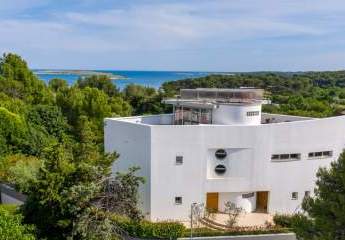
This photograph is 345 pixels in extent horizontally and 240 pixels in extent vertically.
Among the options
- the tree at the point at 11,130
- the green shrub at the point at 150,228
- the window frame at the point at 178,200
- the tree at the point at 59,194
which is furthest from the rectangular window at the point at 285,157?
the tree at the point at 11,130

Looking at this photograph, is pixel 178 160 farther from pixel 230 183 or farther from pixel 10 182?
pixel 10 182

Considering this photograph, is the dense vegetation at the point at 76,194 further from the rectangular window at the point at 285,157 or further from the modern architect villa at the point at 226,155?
the rectangular window at the point at 285,157

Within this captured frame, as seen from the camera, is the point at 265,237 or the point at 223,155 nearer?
the point at 265,237

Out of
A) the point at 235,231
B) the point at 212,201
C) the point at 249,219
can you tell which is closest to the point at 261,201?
the point at 249,219

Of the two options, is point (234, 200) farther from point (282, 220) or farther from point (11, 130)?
point (11, 130)

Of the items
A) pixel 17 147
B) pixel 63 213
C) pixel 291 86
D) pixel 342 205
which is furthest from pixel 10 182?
pixel 291 86

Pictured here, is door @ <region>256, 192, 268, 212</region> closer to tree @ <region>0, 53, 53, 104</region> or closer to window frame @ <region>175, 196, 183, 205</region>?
window frame @ <region>175, 196, 183, 205</region>
